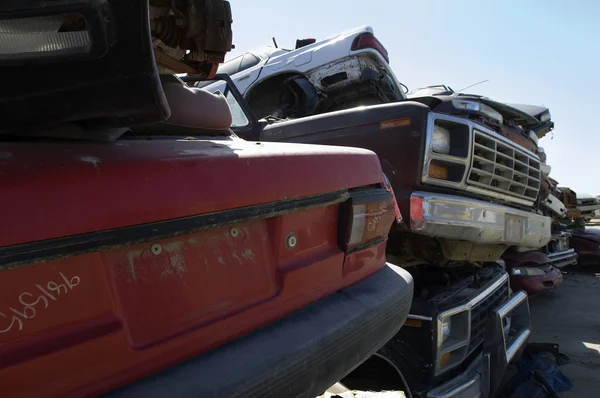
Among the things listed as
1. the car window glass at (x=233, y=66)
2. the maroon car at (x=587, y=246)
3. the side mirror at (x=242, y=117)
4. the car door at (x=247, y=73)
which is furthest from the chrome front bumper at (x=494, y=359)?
the maroon car at (x=587, y=246)

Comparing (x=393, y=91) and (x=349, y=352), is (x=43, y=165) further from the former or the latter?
(x=393, y=91)

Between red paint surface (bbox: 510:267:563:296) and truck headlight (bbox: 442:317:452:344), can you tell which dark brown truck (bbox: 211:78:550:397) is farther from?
red paint surface (bbox: 510:267:563:296)

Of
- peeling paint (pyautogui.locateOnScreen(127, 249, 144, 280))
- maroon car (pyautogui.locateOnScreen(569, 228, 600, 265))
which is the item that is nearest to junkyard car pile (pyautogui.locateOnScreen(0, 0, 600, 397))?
peeling paint (pyautogui.locateOnScreen(127, 249, 144, 280))

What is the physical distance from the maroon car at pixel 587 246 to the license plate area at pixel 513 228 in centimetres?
696

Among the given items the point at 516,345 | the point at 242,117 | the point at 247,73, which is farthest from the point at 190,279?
the point at 247,73

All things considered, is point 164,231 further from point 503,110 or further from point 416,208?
point 503,110

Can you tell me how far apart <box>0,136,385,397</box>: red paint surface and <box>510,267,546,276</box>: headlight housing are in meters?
5.06

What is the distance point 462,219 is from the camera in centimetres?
307

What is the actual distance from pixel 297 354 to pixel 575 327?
19.6 ft

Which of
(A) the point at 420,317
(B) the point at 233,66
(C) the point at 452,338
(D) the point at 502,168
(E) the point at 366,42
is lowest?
(C) the point at 452,338

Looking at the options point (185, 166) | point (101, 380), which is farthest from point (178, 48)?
point (101, 380)

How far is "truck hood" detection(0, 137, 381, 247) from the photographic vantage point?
94 cm

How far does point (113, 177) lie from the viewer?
1072 millimetres

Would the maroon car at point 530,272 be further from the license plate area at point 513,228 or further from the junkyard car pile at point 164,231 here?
the junkyard car pile at point 164,231
